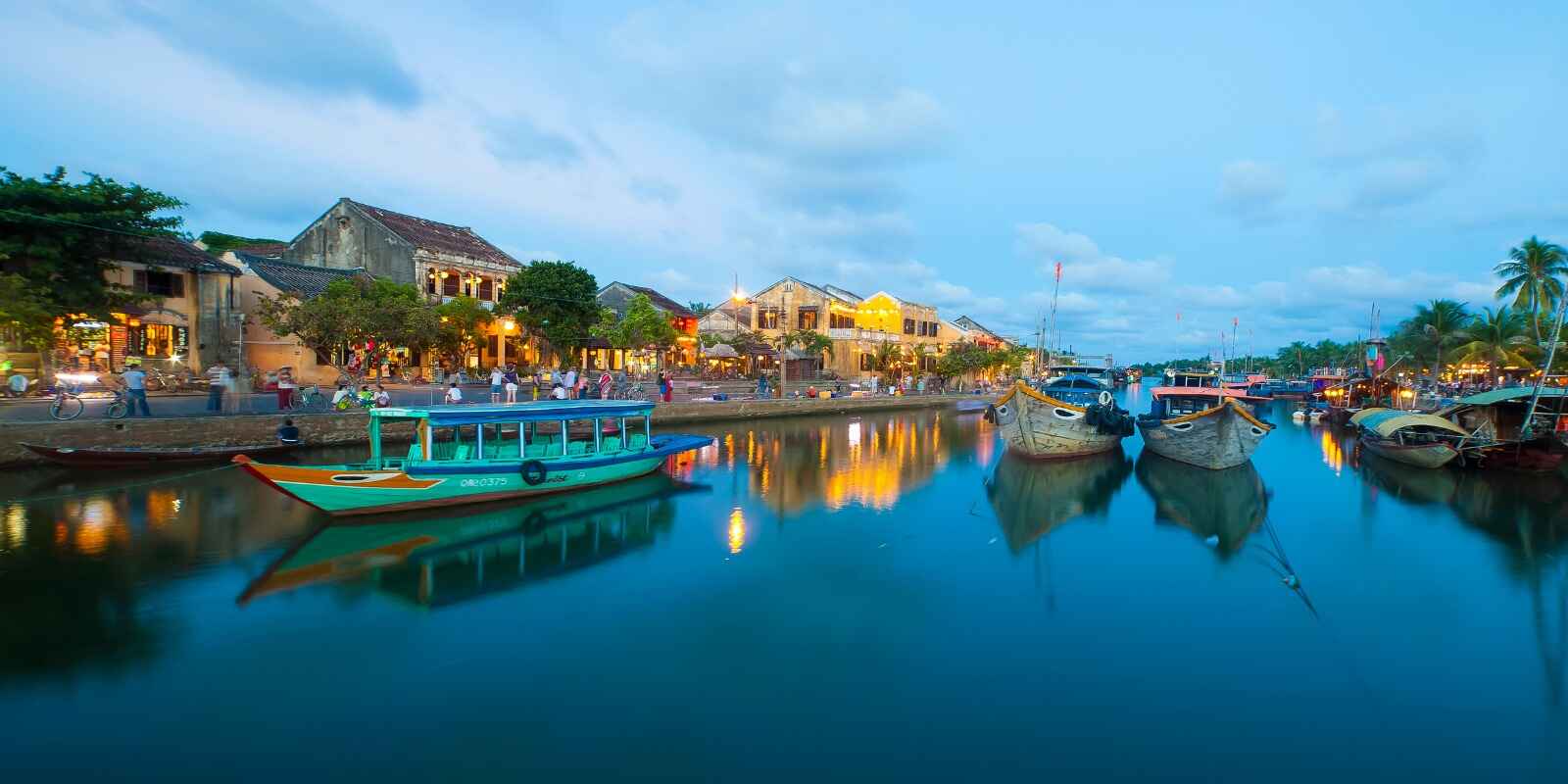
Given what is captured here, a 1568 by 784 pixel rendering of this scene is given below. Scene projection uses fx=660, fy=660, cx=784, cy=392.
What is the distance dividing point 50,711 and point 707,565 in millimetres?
8306

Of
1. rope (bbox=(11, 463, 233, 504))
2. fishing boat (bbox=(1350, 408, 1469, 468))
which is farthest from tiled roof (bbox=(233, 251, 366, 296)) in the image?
fishing boat (bbox=(1350, 408, 1469, 468))

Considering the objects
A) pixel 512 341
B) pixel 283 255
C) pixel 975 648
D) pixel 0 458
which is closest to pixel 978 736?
pixel 975 648

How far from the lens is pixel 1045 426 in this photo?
23.6 m

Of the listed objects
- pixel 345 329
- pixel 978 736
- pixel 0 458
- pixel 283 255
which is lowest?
pixel 978 736

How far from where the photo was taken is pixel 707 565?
12383 millimetres

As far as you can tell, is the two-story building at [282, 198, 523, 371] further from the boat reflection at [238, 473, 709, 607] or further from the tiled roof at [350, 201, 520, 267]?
the boat reflection at [238, 473, 709, 607]

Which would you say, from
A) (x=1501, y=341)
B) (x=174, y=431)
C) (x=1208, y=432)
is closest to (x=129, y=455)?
(x=174, y=431)

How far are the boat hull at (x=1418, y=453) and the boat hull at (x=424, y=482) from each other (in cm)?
2571

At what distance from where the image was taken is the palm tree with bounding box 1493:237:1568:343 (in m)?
36.8

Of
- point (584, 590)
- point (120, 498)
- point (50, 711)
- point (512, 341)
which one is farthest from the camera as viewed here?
point (512, 341)

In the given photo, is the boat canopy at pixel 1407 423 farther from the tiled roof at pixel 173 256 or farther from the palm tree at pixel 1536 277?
the tiled roof at pixel 173 256

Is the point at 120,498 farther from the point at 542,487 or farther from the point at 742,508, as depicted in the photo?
the point at 742,508

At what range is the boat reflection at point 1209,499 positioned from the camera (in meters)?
15.6

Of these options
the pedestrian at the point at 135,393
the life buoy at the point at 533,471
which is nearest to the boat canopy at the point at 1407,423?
the life buoy at the point at 533,471
